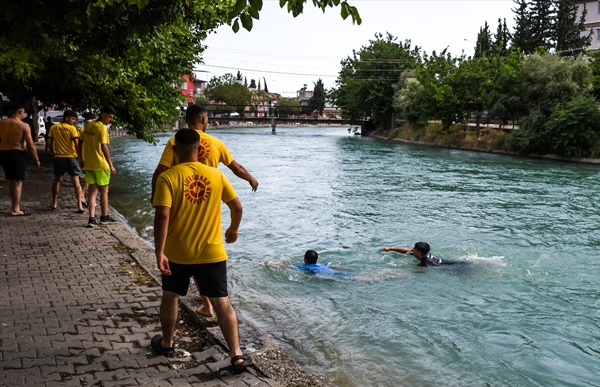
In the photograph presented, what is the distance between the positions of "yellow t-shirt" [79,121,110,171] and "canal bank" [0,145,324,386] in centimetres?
171

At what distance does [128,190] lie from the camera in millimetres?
19688

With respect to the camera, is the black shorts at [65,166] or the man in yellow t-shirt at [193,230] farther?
the black shorts at [65,166]

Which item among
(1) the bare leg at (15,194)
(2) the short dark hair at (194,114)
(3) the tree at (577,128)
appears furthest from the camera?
(3) the tree at (577,128)

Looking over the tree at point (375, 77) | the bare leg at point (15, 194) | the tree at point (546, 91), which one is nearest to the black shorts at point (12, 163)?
the bare leg at point (15, 194)

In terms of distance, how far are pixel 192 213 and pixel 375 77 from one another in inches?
2724

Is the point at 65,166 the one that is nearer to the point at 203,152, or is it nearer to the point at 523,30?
the point at 203,152

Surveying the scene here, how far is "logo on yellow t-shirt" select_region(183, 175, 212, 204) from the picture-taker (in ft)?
15.2

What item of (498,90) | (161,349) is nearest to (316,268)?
(161,349)

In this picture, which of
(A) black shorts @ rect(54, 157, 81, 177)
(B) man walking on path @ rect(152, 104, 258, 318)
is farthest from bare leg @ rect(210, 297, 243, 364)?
(A) black shorts @ rect(54, 157, 81, 177)

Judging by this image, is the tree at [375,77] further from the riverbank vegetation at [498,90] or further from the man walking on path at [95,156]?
the man walking on path at [95,156]

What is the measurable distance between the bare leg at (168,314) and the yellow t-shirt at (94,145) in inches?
238

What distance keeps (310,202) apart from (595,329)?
1165cm

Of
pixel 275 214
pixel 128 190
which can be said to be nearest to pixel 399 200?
pixel 275 214

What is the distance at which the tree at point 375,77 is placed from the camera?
7012 cm
